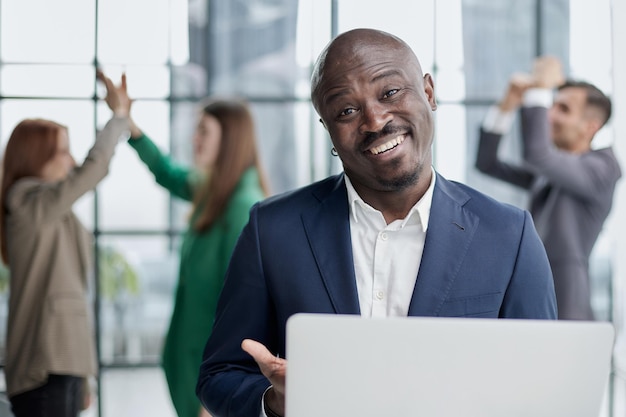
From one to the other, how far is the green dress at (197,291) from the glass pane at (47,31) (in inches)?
65.2

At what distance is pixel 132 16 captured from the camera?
4.98 m

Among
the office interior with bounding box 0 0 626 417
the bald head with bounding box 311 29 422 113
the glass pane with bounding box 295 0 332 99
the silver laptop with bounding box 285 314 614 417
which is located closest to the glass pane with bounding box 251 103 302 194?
the office interior with bounding box 0 0 626 417

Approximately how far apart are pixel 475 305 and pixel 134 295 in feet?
11.8

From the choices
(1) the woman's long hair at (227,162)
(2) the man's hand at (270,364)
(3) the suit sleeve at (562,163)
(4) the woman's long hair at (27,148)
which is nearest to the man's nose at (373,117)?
(2) the man's hand at (270,364)

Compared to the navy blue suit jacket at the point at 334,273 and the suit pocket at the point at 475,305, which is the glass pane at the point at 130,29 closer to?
the navy blue suit jacket at the point at 334,273

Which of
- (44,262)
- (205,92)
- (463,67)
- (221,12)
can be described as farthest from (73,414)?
(463,67)

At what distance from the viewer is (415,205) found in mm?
1712

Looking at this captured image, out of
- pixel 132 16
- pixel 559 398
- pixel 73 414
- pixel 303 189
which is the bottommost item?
pixel 73 414

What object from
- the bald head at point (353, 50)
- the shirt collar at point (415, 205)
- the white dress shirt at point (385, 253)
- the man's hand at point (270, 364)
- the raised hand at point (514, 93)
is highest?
the raised hand at point (514, 93)

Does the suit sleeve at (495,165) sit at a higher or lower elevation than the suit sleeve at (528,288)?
higher

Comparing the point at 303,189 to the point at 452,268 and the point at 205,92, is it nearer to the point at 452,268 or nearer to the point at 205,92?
the point at 452,268

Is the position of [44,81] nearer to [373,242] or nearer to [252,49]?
[252,49]

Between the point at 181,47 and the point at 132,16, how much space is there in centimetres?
31

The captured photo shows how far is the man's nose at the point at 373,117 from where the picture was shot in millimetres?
1578
